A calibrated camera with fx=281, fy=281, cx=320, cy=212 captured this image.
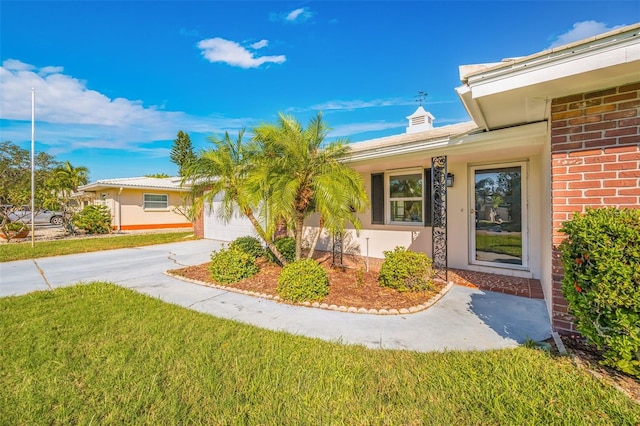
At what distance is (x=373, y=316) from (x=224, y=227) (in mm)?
10389

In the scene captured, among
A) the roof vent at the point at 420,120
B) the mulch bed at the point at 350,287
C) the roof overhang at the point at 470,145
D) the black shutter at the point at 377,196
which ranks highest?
the roof vent at the point at 420,120

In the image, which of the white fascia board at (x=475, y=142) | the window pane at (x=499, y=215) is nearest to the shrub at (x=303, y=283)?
the white fascia board at (x=475, y=142)

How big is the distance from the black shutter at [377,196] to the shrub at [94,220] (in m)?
17.2

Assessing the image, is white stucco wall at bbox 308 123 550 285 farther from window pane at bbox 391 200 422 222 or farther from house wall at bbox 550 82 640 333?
house wall at bbox 550 82 640 333

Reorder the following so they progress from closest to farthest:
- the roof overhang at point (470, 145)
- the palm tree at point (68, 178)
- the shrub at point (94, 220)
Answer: the roof overhang at point (470, 145) → the shrub at point (94, 220) → the palm tree at point (68, 178)

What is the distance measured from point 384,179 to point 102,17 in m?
9.90

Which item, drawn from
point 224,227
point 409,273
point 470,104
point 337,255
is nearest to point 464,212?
point 409,273

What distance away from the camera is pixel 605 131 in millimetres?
3104

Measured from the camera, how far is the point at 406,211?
8.05m

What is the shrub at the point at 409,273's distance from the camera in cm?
519

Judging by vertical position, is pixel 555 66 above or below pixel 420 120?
below

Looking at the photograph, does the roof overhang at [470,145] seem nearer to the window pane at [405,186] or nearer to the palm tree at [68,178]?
the window pane at [405,186]

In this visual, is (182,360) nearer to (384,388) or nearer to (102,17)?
(384,388)

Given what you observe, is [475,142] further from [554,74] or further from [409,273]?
[409,273]
